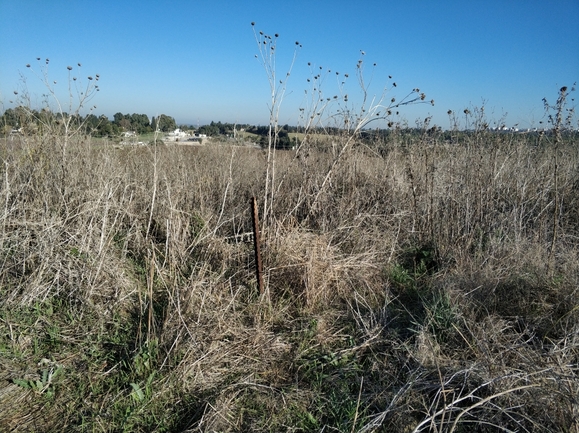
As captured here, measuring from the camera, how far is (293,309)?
2.96 m

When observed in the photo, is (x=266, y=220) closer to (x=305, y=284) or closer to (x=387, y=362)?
(x=305, y=284)

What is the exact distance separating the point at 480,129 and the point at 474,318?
2721 millimetres

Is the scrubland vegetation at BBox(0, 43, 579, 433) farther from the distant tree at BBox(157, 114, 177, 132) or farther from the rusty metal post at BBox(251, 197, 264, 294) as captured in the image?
the distant tree at BBox(157, 114, 177, 132)

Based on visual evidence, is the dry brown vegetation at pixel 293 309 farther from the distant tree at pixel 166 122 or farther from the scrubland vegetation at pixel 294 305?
the distant tree at pixel 166 122

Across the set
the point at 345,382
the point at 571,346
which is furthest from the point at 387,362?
the point at 571,346

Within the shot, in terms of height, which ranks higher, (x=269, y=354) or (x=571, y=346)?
(x=571, y=346)

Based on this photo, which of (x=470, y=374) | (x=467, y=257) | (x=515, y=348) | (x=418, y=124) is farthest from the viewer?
(x=418, y=124)

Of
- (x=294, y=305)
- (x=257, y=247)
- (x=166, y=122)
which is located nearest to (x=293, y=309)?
(x=294, y=305)

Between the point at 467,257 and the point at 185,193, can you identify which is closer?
the point at 467,257

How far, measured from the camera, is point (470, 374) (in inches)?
81.0

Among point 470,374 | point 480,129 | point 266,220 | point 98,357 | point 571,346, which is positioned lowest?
point 98,357

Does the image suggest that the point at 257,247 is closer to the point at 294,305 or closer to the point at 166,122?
the point at 294,305

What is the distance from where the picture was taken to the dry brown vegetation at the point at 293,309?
195cm

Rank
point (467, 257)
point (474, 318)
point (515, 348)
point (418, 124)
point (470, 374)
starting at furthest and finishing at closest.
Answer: point (418, 124), point (467, 257), point (474, 318), point (515, 348), point (470, 374)
